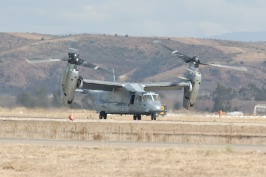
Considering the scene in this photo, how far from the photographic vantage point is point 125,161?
92.1ft

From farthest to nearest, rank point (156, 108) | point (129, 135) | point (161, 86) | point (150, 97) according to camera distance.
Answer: point (161, 86) → point (150, 97) → point (156, 108) → point (129, 135)

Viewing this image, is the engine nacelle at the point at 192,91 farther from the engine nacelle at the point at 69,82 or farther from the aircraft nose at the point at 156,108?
the engine nacelle at the point at 69,82

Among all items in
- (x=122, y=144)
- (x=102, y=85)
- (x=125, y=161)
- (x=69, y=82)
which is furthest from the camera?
(x=102, y=85)

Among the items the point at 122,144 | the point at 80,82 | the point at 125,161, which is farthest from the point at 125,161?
the point at 80,82

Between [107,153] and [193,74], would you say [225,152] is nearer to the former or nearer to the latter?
[107,153]

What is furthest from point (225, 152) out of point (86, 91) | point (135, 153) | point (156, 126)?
point (86, 91)

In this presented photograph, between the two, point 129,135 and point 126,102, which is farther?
point 126,102

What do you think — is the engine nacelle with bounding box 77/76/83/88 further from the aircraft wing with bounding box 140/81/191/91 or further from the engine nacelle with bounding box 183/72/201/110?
the aircraft wing with bounding box 140/81/191/91

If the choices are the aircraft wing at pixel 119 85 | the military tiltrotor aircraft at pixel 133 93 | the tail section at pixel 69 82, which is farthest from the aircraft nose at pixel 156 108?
the tail section at pixel 69 82

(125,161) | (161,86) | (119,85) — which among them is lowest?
(161,86)

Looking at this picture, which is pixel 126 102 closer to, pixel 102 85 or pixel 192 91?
pixel 102 85

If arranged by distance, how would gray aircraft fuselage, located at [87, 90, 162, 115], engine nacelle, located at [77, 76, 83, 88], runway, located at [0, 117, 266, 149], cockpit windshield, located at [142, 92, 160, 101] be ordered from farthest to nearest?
cockpit windshield, located at [142, 92, 160, 101]
gray aircraft fuselage, located at [87, 90, 162, 115]
engine nacelle, located at [77, 76, 83, 88]
runway, located at [0, 117, 266, 149]

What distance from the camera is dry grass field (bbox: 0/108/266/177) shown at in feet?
82.5

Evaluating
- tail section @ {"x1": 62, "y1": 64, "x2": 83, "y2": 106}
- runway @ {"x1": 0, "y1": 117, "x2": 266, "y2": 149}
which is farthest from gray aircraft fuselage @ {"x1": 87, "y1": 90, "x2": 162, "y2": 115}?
runway @ {"x1": 0, "y1": 117, "x2": 266, "y2": 149}
